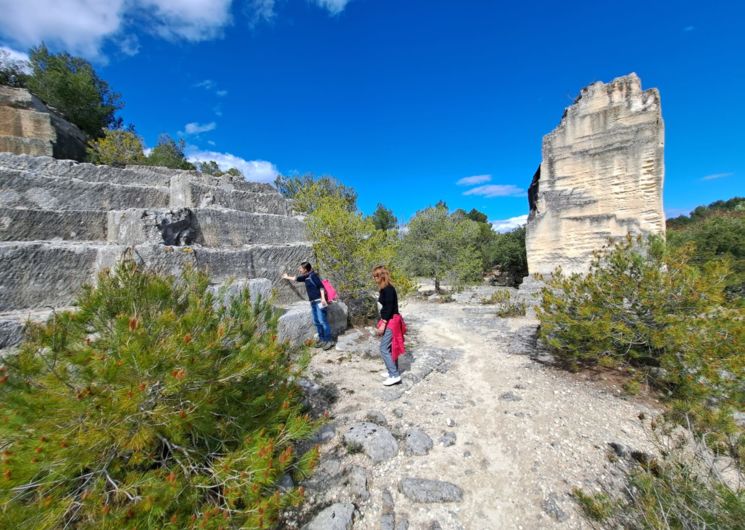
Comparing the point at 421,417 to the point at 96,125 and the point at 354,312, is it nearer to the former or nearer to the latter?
the point at 354,312

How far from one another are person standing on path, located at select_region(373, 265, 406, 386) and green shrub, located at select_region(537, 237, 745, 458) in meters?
2.25

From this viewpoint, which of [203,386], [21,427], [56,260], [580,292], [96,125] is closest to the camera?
[21,427]

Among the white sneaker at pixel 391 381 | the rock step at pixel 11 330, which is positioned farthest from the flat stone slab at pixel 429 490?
the rock step at pixel 11 330

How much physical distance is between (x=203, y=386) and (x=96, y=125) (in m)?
26.1

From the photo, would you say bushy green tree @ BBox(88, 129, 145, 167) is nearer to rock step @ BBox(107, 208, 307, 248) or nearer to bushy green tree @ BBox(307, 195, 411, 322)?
rock step @ BBox(107, 208, 307, 248)

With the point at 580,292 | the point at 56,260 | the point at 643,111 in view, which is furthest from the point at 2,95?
the point at 643,111

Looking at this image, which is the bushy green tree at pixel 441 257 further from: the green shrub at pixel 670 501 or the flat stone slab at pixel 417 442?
the green shrub at pixel 670 501

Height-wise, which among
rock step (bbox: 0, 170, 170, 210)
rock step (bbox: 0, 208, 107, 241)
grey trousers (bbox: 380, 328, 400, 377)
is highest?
rock step (bbox: 0, 170, 170, 210)

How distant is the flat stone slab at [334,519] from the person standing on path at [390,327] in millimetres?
1932

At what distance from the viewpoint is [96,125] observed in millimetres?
19047

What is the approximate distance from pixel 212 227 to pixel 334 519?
5.22 metres

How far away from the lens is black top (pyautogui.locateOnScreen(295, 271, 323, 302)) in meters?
5.11

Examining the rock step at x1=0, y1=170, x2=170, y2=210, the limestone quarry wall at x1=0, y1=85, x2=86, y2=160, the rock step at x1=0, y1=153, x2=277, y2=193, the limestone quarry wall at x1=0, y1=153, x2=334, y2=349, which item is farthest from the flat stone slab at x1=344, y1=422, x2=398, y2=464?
the limestone quarry wall at x1=0, y1=85, x2=86, y2=160

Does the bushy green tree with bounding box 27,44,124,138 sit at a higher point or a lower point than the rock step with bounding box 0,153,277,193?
higher
